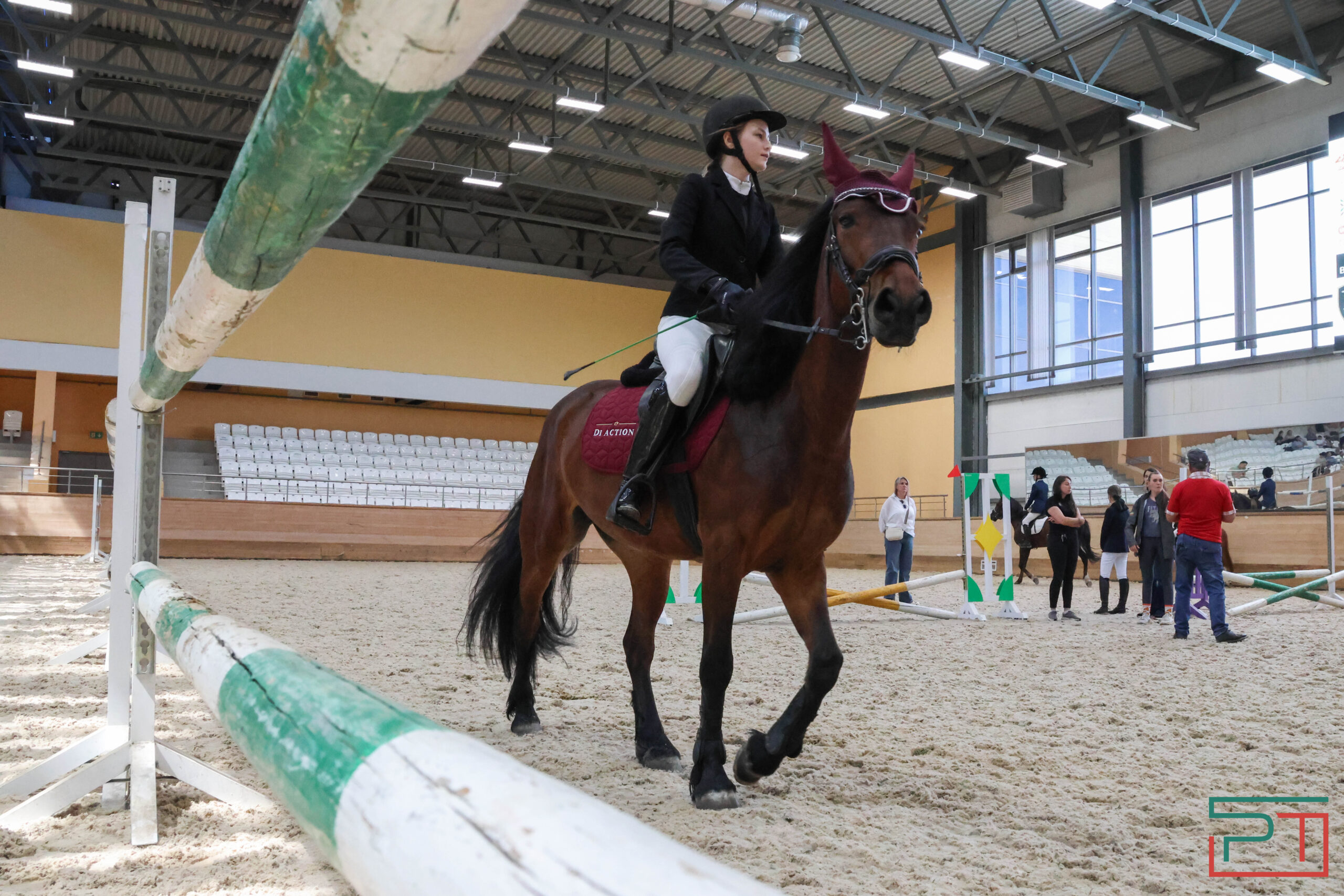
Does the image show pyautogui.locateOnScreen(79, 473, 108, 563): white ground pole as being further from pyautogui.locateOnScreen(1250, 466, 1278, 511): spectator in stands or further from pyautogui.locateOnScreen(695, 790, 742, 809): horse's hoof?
pyautogui.locateOnScreen(1250, 466, 1278, 511): spectator in stands

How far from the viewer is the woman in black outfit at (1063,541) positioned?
29.2 ft

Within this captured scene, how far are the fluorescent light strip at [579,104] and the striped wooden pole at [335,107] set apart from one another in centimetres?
1407

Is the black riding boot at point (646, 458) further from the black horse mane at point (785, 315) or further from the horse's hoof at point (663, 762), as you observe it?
the horse's hoof at point (663, 762)

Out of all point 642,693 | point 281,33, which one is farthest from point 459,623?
point 281,33

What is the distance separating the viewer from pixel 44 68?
13.5 m

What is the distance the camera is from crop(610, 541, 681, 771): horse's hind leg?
316 cm

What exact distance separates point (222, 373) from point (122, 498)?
19561 mm

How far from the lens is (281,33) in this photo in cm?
1299

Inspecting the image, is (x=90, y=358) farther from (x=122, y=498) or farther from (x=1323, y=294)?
(x=1323, y=294)

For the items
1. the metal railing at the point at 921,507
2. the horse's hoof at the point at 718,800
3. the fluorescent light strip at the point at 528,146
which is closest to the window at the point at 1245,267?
the metal railing at the point at 921,507

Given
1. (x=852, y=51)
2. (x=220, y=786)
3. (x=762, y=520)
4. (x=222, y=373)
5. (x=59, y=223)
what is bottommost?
(x=220, y=786)

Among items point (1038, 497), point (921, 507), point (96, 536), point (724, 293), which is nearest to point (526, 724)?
point (724, 293)

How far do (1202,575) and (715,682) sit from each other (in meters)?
5.82

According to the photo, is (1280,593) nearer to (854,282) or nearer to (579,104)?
(854,282)
